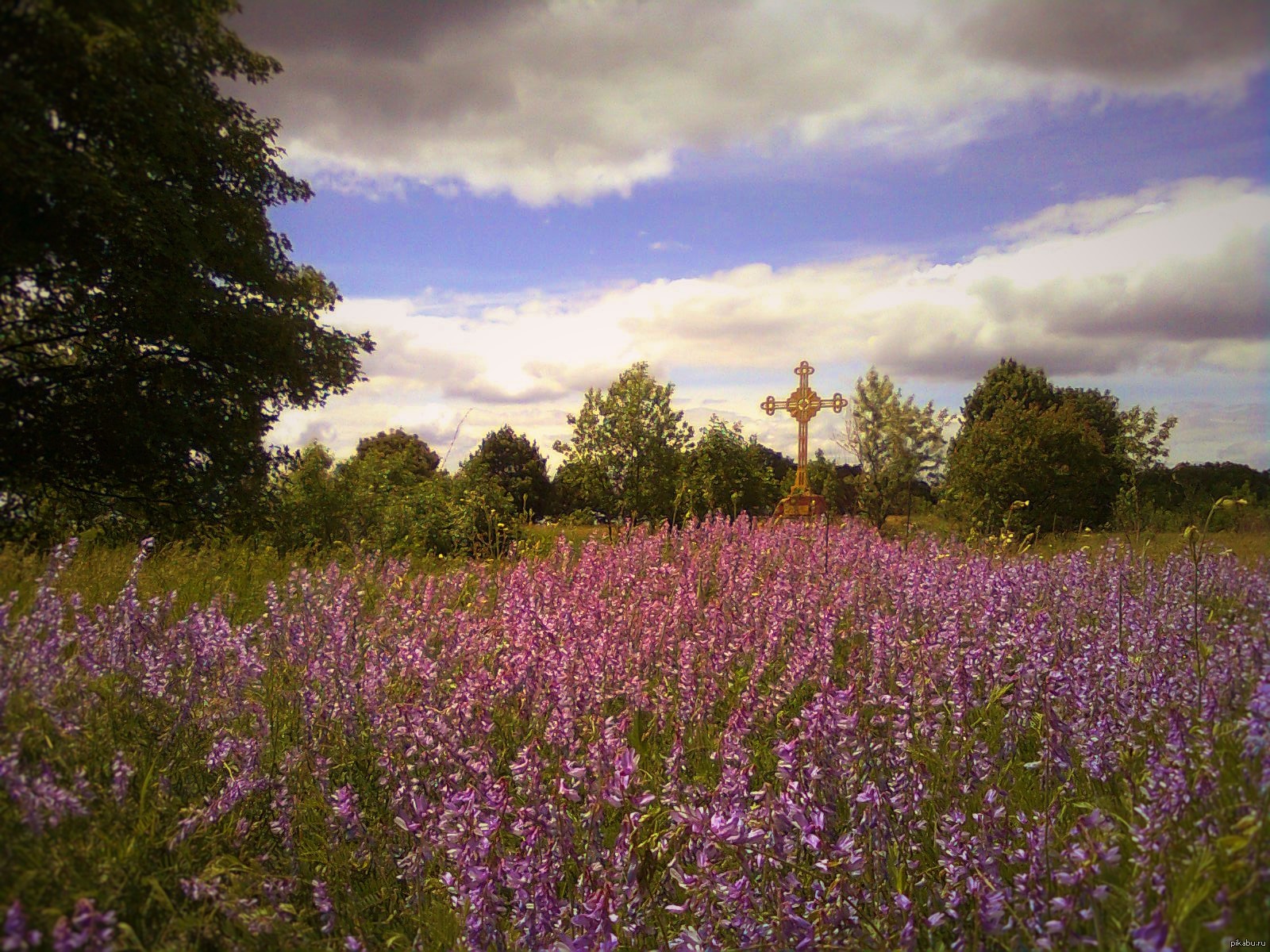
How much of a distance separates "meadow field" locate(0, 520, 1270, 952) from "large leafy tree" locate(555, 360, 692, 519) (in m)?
9.63

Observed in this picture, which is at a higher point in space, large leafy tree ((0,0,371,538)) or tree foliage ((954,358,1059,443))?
tree foliage ((954,358,1059,443))

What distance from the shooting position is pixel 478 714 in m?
3.02

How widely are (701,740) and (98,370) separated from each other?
2.78 metres

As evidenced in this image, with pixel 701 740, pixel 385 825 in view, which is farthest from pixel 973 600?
pixel 385 825

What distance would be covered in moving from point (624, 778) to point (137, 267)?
7.88 ft

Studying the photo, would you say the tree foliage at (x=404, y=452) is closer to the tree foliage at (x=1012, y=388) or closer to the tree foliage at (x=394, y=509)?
the tree foliage at (x=394, y=509)

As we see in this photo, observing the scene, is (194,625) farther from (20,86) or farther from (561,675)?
(20,86)

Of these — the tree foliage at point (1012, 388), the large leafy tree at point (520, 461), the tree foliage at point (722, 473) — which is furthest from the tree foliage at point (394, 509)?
the tree foliage at point (1012, 388)

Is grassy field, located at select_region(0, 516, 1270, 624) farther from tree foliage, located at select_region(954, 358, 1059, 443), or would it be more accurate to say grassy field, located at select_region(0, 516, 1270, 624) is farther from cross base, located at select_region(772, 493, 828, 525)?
tree foliage, located at select_region(954, 358, 1059, 443)

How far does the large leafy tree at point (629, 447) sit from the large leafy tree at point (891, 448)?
526 centimetres

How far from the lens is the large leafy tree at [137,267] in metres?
2.10

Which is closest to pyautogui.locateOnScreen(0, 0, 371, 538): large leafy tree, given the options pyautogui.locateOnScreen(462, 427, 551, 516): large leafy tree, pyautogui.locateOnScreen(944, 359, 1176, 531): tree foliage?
pyautogui.locateOnScreen(944, 359, 1176, 531): tree foliage

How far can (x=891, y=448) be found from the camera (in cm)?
1773

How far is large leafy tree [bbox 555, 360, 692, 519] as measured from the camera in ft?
45.6
